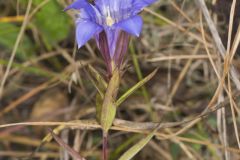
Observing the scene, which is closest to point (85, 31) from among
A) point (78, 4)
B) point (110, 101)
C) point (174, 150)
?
→ point (78, 4)

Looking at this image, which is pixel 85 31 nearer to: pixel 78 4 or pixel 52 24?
pixel 78 4

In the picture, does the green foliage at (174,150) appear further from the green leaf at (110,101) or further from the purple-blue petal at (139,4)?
the purple-blue petal at (139,4)

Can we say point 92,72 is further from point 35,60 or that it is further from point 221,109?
point 35,60

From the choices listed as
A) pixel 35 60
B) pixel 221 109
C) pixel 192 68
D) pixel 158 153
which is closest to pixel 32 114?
pixel 35 60

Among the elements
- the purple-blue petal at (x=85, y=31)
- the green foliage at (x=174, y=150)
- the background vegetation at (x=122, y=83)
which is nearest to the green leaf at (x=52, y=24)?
the background vegetation at (x=122, y=83)

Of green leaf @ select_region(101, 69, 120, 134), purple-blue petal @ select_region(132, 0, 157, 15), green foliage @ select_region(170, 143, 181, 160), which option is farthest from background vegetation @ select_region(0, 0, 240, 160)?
purple-blue petal @ select_region(132, 0, 157, 15)

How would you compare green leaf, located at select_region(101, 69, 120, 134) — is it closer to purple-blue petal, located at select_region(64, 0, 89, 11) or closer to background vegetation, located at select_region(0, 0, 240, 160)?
purple-blue petal, located at select_region(64, 0, 89, 11)
